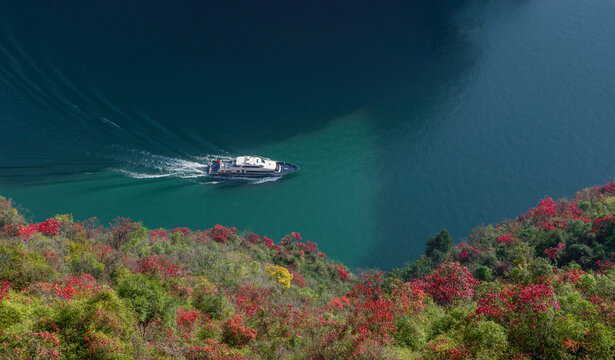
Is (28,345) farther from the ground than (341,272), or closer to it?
closer to it

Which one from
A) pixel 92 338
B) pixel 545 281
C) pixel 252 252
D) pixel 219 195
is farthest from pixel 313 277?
pixel 92 338

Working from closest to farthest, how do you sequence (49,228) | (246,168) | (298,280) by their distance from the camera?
1. (49,228)
2. (298,280)
3. (246,168)

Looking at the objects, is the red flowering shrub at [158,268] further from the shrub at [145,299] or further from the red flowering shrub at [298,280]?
the red flowering shrub at [298,280]

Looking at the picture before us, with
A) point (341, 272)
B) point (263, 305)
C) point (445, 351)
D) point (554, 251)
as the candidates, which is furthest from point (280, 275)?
point (554, 251)

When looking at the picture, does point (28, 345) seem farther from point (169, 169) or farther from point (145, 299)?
point (169, 169)

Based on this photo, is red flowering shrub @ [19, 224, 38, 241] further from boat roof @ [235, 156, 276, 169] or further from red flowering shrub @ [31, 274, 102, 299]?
boat roof @ [235, 156, 276, 169]

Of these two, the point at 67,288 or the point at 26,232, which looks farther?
the point at 26,232

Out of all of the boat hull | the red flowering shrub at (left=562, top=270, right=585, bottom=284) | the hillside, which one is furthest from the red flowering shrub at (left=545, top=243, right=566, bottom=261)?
the boat hull
